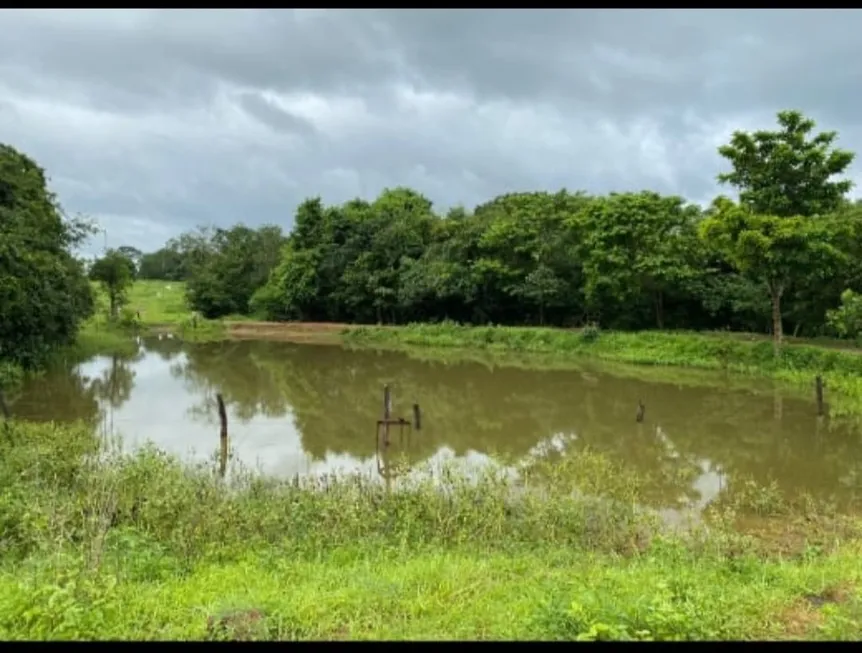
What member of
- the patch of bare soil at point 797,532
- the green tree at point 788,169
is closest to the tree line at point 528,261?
the green tree at point 788,169

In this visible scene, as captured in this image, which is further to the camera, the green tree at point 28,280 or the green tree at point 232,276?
the green tree at point 232,276

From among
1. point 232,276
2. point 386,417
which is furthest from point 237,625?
point 232,276

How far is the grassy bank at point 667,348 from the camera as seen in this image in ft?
68.9

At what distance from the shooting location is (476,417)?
18.2 metres

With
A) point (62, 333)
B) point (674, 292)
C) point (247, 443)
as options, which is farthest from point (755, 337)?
point (62, 333)

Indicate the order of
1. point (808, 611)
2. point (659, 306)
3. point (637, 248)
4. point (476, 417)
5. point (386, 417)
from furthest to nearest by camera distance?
1. point (659, 306)
2. point (637, 248)
3. point (476, 417)
4. point (386, 417)
5. point (808, 611)

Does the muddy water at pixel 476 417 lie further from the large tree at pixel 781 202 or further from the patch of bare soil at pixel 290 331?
the patch of bare soil at pixel 290 331

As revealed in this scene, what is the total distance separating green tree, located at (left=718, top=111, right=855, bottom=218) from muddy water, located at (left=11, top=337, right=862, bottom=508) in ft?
20.3

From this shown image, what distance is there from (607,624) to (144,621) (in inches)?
117

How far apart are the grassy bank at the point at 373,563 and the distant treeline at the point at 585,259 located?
42.8 ft

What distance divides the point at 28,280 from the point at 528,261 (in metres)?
23.8

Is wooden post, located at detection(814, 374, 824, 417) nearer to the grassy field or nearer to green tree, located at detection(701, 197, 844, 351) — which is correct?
green tree, located at detection(701, 197, 844, 351)

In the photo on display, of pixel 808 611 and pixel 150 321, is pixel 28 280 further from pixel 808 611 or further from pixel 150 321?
pixel 150 321

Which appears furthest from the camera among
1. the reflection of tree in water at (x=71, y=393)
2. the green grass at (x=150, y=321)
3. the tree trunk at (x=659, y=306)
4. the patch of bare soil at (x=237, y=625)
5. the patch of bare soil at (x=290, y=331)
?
the green grass at (x=150, y=321)
